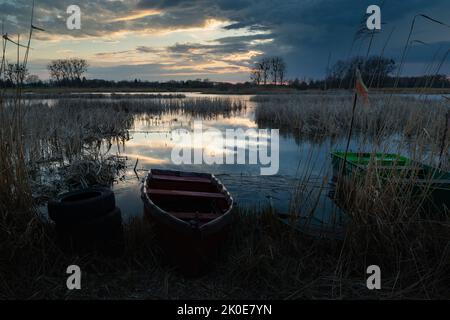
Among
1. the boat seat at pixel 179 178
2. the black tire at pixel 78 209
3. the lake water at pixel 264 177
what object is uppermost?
the black tire at pixel 78 209

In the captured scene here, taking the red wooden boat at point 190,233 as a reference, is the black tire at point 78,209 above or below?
above

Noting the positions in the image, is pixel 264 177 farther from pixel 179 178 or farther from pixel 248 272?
pixel 248 272

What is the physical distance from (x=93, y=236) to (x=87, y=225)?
17 cm

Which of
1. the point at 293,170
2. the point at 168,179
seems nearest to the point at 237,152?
the point at 293,170

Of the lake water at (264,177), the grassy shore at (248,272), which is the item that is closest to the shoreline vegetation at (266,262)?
the grassy shore at (248,272)

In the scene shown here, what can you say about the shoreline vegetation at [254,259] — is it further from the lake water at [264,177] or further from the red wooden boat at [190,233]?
the lake water at [264,177]

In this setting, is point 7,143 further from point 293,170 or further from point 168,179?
point 293,170

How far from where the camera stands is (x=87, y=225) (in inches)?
147

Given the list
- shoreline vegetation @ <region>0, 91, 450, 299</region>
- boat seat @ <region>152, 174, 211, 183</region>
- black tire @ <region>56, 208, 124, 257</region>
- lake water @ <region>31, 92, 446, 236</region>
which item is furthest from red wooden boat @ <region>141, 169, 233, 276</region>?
lake water @ <region>31, 92, 446, 236</region>

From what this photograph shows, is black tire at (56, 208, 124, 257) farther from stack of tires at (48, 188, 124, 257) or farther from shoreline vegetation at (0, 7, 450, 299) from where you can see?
shoreline vegetation at (0, 7, 450, 299)

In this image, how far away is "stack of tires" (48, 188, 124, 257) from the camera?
368 centimetres

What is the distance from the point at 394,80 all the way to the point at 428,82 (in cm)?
46

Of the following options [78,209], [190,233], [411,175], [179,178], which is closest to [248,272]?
[190,233]

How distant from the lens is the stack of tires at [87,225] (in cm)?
368
